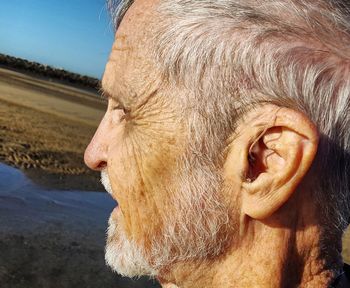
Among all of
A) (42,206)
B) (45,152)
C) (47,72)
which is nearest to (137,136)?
(42,206)

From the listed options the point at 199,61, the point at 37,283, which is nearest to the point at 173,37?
the point at 199,61

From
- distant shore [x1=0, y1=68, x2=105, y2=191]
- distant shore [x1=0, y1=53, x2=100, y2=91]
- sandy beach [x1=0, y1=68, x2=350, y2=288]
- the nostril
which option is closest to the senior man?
the nostril

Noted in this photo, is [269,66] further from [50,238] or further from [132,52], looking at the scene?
[50,238]

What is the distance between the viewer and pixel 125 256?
1787mm

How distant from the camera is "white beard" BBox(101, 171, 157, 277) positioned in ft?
5.78

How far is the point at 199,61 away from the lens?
1526 millimetres

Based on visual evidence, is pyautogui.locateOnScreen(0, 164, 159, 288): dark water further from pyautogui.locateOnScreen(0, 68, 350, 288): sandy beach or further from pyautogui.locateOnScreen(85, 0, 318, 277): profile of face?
pyautogui.locateOnScreen(85, 0, 318, 277): profile of face

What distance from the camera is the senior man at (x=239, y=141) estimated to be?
4.78 ft

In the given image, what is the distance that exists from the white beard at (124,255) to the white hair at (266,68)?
0.47m

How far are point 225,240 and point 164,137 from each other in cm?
40

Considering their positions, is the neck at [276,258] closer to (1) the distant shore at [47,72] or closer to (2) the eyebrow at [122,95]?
(2) the eyebrow at [122,95]

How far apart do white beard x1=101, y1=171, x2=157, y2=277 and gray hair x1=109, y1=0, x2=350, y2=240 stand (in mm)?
485

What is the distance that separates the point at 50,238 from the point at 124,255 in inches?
151

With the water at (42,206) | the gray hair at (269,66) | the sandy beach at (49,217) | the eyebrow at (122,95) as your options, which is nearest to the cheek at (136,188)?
the eyebrow at (122,95)
